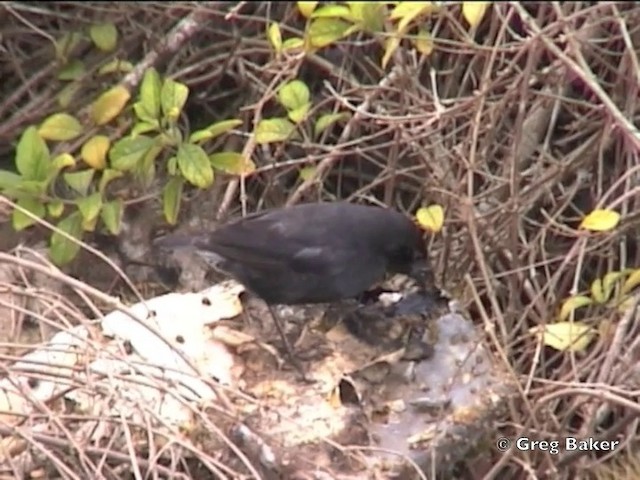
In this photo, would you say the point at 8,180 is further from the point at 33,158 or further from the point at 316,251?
the point at 316,251

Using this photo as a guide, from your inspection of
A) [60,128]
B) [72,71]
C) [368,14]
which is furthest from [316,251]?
[72,71]

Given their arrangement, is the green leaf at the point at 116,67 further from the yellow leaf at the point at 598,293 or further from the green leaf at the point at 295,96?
the yellow leaf at the point at 598,293

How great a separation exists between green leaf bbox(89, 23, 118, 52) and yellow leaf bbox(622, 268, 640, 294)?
1.72 meters

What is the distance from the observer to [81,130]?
4324 mm

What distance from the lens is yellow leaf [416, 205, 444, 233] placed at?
153 inches

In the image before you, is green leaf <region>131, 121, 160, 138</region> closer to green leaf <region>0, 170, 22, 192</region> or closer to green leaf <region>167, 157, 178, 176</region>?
green leaf <region>167, 157, 178, 176</region>

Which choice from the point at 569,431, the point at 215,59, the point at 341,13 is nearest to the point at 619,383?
the point at 569,431

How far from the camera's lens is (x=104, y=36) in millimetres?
4488

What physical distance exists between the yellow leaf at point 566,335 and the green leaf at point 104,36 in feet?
5.35

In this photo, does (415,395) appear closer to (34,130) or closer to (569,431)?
(569,431)

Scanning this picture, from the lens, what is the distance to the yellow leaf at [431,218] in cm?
389

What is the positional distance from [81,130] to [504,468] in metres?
1.59

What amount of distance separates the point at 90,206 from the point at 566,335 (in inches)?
53.6

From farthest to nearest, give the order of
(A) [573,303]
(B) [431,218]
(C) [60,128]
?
(C) [60,128]
(B) [431,218]
(A) [573,303]
